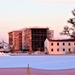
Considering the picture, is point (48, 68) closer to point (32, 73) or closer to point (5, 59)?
point (32, 73)

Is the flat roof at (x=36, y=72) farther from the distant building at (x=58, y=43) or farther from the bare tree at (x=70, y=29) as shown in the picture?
the distant building at (x=58, y=43)

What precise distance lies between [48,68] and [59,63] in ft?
1.90

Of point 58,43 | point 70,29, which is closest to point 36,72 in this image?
point 70,29

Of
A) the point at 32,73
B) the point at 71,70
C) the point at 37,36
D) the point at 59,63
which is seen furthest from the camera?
the point at 37,36

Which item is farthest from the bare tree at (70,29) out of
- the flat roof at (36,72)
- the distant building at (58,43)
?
the distant building at (58,43)

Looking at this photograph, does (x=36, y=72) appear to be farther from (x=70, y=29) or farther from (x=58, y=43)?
(x=58, y=43)

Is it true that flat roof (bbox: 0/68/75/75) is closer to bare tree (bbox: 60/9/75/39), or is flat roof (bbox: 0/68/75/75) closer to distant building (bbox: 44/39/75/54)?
bare tree (bbox: 60/9/75/39)

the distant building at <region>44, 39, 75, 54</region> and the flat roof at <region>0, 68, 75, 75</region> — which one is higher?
the distant building at <region>44, 39, 75, 54</region>

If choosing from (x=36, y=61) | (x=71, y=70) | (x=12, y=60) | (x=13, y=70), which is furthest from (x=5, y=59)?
(x=71, y=70)

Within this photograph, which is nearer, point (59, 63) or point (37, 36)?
point (59, 63)

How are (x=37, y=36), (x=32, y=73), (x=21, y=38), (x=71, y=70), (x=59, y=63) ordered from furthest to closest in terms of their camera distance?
(x=21, y=38)
(x=37, y=36)
(x=71, y=70)
(x=32, y=73)
(x=59, y=63)

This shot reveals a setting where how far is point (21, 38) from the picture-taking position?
263 ft

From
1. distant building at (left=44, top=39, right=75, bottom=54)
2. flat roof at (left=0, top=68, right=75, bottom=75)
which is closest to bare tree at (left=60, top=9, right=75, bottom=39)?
flat roof at (left=0, top=68, right=75, bottom=75)

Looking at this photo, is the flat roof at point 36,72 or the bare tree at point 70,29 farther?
the bare tree at point 70,29
